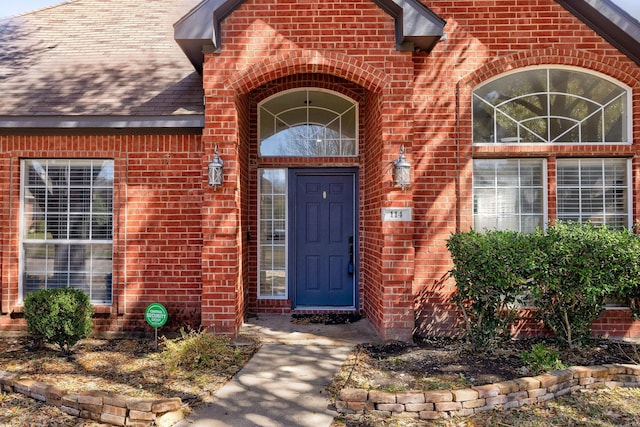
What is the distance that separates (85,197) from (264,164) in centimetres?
266

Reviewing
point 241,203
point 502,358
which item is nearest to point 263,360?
point 241,203

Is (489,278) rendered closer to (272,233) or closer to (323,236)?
(323,236)

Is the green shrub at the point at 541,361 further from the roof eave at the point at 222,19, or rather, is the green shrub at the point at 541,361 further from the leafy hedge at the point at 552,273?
the roof eave at the point at 222,19

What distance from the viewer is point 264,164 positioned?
7.09 m

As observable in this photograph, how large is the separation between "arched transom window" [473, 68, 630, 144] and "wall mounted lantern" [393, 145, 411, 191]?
139 cm

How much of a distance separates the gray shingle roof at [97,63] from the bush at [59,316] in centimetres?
241

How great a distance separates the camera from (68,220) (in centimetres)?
622

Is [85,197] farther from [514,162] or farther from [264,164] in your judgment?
[514,162]

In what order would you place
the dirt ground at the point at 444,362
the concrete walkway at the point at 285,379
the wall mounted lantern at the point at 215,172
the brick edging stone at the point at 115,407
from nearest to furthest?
the brick edging stone at the point at 115,407 < the concrete walkway at the point at 285,379 < the dirt ground at the point at 444,362 < the wall mounted lantern at the point at 215,172

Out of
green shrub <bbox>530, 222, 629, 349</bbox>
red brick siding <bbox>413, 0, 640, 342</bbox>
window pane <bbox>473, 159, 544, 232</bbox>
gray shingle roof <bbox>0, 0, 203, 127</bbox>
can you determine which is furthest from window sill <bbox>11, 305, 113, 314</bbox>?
green shrub <bbox>530, 222, 629, 349</bbox>

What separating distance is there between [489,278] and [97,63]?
669 cm

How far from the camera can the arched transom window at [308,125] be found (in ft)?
23.5

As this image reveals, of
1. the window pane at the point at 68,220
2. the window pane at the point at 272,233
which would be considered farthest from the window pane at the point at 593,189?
the window pane at the point at 68,220

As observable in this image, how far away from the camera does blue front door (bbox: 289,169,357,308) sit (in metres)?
7.18
